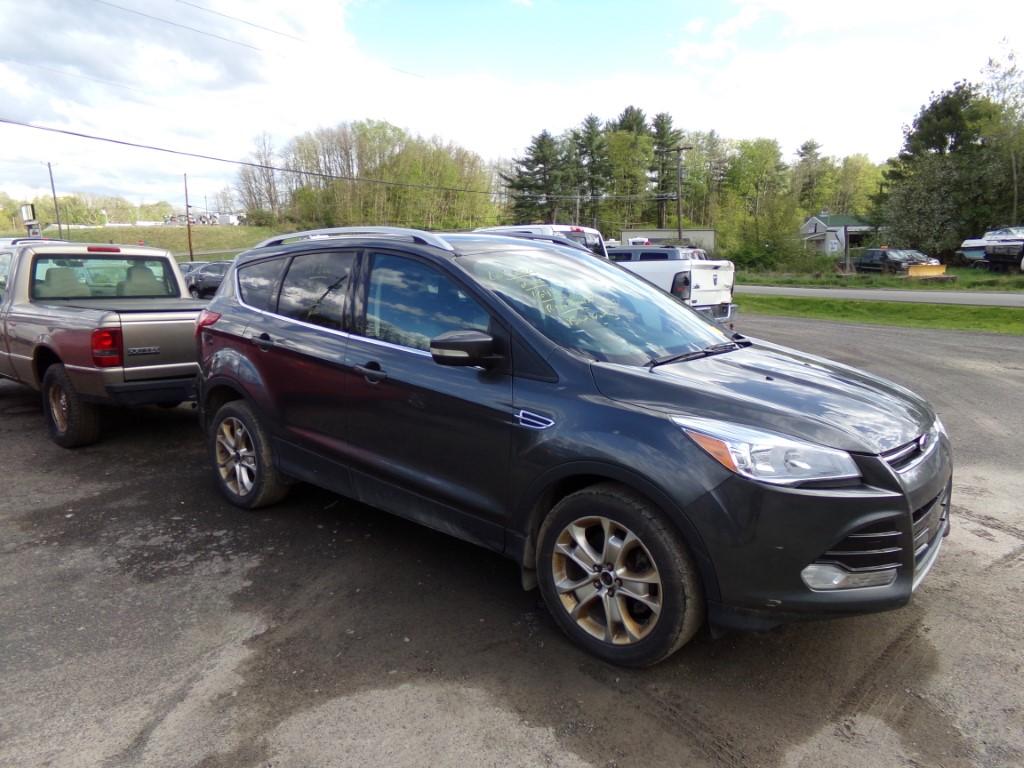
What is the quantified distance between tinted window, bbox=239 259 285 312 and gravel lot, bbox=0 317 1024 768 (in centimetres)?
144

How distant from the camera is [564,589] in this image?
305cm

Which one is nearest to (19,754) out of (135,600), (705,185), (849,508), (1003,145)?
(135,600)

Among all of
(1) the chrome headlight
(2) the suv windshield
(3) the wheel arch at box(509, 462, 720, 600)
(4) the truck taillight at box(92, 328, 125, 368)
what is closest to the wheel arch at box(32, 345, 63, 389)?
(4) the truck taillight at box(92, 328, 125, 368)

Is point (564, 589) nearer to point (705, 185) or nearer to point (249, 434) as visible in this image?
point (249, 434)

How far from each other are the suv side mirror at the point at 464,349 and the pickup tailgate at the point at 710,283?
11236mm

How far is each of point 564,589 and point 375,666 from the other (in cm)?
88

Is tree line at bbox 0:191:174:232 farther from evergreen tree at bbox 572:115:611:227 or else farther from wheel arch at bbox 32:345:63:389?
wheel arch at bbox 32:345:63:389

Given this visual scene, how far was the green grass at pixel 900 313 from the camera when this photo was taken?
57.2 feet

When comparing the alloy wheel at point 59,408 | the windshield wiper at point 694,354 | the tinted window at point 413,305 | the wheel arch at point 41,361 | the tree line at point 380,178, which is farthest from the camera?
the tree line at point 380,178

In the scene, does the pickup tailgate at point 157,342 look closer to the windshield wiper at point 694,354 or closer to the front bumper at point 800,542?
the windshield wiper at point 694,354

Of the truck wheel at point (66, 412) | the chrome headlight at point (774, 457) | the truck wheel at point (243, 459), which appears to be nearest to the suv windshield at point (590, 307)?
the chrome headlight at point (774, 457)

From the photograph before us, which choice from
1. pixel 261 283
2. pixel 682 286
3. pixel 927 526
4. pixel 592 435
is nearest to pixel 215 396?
pixel 261 283

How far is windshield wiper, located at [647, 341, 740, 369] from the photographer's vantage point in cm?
325

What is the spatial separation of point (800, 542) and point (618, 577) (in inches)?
29.2
